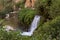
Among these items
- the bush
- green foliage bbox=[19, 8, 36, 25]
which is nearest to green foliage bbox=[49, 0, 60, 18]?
the bush

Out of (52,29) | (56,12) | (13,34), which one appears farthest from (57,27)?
(56,12)

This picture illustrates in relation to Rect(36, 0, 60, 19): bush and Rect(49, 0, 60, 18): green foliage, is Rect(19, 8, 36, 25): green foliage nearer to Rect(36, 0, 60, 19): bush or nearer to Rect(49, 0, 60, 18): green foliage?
Rect(36, 0, 60, 19): bush

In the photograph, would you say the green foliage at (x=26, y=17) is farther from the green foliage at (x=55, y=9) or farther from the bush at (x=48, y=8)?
the green foliage at (x=55, y=9)

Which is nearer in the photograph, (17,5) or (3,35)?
(3,35)

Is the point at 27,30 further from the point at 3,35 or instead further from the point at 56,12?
the point at 3,35

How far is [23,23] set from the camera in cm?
1809

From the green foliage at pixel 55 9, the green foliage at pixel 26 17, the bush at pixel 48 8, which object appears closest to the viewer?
the green foliage at pixel 55 9

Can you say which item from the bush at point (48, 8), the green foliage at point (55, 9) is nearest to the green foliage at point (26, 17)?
the bush at point (48, 8)

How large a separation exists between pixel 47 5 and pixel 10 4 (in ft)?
38.4

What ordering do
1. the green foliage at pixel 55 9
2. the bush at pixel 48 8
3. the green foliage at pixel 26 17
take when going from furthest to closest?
the green foliage at pixel 26 17
the bush at pixel 48 8
the green foliage at pixel 55 9

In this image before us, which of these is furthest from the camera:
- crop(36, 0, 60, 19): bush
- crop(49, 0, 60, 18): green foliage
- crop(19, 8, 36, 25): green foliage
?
crop(19, 8, 36, 25): green foliage

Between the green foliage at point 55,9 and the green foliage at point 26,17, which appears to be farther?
the green foliage at point 26,17

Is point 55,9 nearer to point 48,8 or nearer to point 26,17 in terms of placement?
point 48,8

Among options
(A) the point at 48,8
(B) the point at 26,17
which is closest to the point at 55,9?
(A) the point at 48,8
